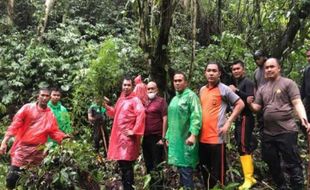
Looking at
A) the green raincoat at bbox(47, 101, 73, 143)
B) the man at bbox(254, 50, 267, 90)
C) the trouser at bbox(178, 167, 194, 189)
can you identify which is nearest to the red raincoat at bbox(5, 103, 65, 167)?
the green raincoat at bbox(47, 101, 73, 143)

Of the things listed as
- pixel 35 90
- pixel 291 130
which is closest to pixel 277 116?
pixel 291 130

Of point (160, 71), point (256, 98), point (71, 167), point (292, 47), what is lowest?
point (71, 167)

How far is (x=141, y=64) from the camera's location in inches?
450

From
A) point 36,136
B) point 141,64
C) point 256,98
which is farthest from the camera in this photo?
point 141,64

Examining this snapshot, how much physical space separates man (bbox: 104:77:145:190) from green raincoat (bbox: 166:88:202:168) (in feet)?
1.95

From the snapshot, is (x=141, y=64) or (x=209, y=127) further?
(x=141, y=64)

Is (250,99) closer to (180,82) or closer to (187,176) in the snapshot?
(180,82)

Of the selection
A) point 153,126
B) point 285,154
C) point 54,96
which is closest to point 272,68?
point 285,154

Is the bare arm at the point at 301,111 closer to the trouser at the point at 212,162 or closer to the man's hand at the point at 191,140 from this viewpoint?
the trouser at the point at 212,162

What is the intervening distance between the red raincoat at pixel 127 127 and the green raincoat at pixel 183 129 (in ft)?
1.87

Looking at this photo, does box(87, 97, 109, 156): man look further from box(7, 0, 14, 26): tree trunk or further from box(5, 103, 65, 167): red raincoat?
box(7, 0, 14, 26): tree trunk

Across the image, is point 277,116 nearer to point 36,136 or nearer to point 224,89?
point 224,89

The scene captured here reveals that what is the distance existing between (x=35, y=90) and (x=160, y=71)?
530 centimetres

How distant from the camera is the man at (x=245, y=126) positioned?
6000 mm
